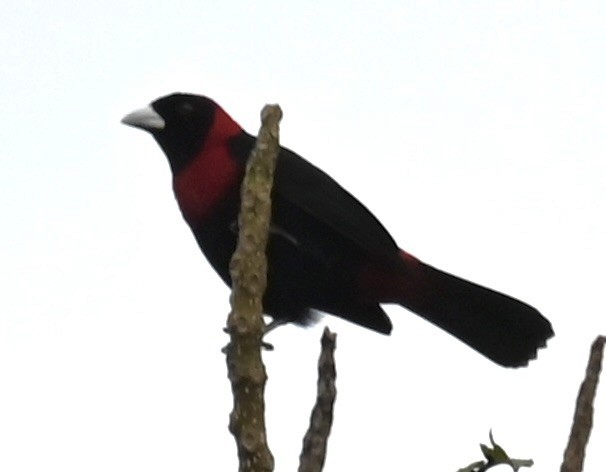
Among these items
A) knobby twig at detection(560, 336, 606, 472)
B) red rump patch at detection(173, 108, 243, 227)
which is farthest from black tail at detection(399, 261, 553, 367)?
knobby twig at detection(560, 336, 606, 472)

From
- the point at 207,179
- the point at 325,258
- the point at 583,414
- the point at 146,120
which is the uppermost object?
the point at 146,120

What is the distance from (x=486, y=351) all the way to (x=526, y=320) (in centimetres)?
17

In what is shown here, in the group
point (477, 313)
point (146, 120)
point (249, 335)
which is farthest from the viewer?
point (146, 120)

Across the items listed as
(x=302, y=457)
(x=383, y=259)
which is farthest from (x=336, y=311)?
(x=302, y=457)

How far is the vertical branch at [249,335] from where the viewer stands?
5.19 ft

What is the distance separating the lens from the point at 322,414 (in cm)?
190

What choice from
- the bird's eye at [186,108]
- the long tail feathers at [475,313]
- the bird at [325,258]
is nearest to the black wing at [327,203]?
the bird at [325,258]

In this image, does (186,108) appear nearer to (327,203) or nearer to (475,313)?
(327,203)

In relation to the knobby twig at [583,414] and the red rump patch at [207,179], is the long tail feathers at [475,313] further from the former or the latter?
the knobby twig at [583,414]

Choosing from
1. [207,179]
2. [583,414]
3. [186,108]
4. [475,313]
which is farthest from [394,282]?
[583,414]

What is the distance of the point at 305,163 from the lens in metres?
4.32

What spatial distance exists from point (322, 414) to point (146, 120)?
108 inches

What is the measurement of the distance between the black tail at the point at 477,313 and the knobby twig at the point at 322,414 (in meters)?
1.99

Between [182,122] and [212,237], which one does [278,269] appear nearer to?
[212,237]
